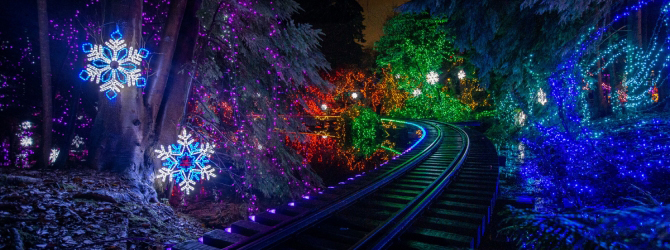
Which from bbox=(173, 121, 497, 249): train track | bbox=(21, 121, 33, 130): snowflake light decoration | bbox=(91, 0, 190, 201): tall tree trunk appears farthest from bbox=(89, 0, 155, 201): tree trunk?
bbox=(173, 121, 497, 249): train track

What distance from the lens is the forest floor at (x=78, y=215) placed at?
3.63 metres

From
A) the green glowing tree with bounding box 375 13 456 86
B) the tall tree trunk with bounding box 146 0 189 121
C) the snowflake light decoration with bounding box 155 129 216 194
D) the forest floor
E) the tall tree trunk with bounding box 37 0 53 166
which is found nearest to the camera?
the forest floor

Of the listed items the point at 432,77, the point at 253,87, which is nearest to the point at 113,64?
the point at 253,87

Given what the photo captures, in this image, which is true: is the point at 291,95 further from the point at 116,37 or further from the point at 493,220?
the point at 493,220

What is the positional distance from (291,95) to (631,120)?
618 inches

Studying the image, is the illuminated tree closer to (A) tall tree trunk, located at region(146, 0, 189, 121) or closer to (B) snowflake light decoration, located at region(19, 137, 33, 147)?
(A) tall tree trunk, located at region(146, 0, 189, 121)

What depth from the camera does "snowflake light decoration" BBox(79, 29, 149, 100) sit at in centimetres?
576

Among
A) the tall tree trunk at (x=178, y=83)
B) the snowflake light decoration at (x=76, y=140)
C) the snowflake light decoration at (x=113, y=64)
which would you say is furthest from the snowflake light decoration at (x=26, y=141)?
the tall tree trunk at (x=178, y=83)

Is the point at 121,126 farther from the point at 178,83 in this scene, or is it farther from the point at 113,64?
the point at 178,83

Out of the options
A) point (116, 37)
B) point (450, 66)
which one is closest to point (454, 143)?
point (116, 37)

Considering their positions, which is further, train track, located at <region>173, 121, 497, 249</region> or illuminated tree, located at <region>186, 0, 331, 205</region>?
illuminated tree, located at <region>186, 0, 331, 205</region>

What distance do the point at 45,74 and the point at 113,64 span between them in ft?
4.25

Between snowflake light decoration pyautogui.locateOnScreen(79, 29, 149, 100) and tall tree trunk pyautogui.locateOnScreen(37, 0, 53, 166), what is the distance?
60 cm

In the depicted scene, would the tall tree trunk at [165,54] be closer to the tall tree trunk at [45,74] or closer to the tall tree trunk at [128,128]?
the tall tree trunk at [128,128]
